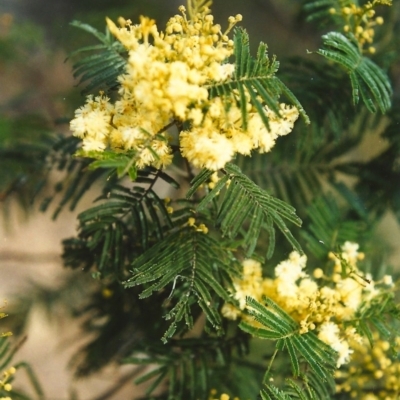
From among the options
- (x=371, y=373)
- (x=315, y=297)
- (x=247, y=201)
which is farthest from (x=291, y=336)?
(x=371, y=373)

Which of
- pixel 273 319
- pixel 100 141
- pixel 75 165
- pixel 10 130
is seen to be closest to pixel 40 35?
pixel 10 130

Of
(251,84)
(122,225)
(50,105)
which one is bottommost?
(122,225)

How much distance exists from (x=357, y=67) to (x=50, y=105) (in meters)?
1.61

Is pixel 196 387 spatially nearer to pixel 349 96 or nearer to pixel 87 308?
pixel 87 308

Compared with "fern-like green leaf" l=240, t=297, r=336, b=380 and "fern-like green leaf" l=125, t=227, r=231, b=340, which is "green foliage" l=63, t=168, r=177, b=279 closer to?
"fern-like green leaf" l=125, t=227, r=231, b=340

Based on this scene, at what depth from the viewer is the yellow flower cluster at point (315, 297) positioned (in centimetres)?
70

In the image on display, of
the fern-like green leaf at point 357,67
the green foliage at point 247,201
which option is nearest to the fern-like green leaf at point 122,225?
the green foliage at point 247,201

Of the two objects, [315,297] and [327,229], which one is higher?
[327,229]

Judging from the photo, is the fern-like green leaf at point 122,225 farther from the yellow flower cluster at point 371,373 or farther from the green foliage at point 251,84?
the yellow flower cluster at point 371,373

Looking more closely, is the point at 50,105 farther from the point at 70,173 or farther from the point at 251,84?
the point at 251,84

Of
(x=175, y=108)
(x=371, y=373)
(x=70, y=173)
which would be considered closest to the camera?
(x=175, y=108)

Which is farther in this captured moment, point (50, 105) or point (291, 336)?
point (50, 105)

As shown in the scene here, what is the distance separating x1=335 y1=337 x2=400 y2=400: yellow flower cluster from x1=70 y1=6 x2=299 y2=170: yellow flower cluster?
1.35 ft

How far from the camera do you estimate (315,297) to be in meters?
0.71
